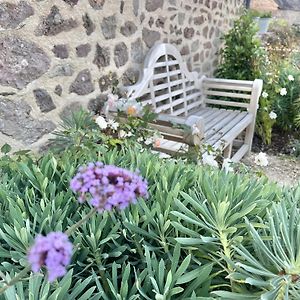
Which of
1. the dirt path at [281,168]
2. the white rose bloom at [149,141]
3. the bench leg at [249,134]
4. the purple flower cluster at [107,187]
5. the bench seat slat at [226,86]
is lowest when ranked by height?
the dirt path at [281,168]

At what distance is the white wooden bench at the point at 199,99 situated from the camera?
3045 millimetres

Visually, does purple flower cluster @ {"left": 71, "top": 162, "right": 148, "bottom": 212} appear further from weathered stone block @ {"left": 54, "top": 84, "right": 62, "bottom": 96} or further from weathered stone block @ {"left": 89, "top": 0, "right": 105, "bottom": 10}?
weathered stone block @ {"left": 89, "top": 0, "right": 105, "bottom": 10}

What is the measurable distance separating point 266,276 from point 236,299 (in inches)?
3.3

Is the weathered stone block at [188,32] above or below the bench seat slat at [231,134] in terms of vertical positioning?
above

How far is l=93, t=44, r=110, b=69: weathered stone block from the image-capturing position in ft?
8.39

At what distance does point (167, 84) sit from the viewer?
343cm

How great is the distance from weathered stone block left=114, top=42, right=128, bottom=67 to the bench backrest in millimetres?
189

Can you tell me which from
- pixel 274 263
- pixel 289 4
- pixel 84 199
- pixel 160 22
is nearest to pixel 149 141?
pixel 160 22

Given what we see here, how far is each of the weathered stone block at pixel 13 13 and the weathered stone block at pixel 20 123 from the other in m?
0.37

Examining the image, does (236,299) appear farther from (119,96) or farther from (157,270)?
(119,96)

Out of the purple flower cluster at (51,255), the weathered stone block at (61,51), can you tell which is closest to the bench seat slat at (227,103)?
the weathered stone block at (61,51)

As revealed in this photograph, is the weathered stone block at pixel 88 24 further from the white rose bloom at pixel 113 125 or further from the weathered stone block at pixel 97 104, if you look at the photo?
the white rose bloom at pixel 113 125

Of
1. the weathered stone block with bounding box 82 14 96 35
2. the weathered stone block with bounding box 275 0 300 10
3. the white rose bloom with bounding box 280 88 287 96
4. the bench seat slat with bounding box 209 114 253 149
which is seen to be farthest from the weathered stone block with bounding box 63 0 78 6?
the weathered stone block with bounding box 275 0 300 10

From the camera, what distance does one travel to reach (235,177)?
1.38 metres
